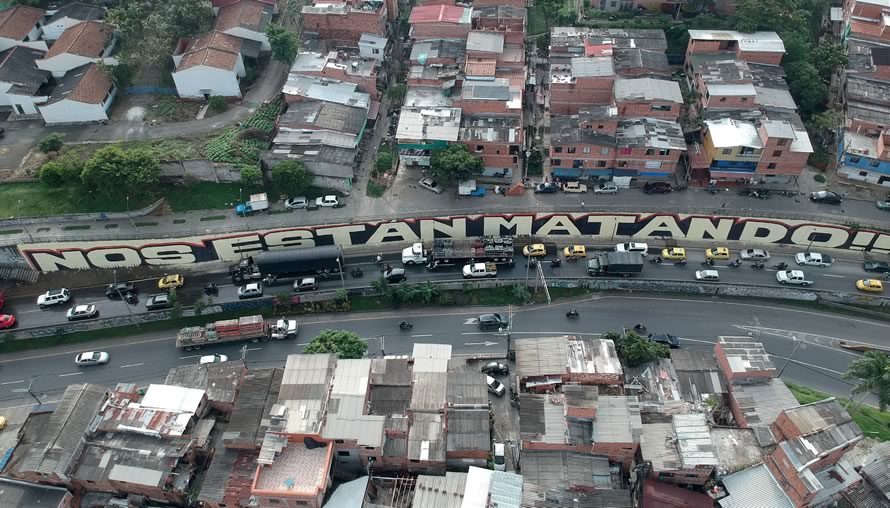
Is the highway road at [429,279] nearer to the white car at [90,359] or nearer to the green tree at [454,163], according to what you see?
the white car at [90,359]

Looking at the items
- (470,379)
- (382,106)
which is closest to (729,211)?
(470,379)

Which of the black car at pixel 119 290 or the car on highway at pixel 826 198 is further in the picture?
the car on highway at pixel 826 198

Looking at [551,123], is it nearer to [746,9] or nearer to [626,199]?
[626,199]

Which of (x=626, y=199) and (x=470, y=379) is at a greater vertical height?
(x=626, y=199)

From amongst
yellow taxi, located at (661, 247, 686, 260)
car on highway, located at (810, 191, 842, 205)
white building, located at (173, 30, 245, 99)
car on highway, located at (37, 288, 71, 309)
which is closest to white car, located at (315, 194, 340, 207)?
white building, located at (173, 30, 245, 99)

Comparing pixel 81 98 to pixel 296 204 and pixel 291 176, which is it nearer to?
pixel 291 176

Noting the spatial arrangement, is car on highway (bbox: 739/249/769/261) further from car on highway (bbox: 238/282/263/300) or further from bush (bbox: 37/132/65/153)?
bush (bbox: 37/132/65/153)

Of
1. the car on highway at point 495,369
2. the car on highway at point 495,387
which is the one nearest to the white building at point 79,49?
the car on highway at point 495,369
